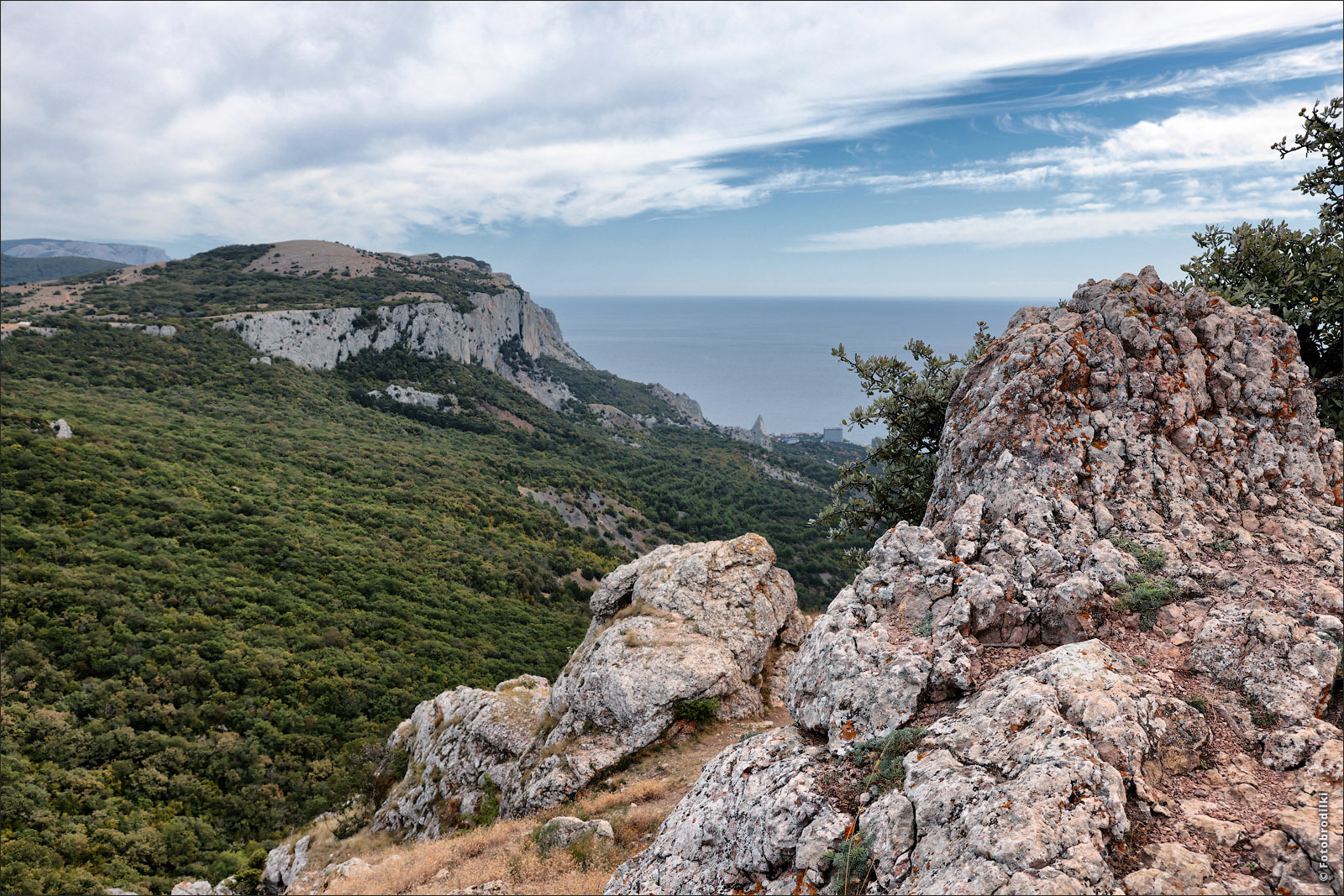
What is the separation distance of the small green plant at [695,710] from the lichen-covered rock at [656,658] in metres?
0.07

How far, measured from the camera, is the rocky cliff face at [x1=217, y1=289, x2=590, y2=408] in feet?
277

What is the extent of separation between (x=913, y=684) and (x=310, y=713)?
28283mm

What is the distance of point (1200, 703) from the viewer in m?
5.05

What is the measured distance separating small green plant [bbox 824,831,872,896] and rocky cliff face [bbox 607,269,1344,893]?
0.04 metres

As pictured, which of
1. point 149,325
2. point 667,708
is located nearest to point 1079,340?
point 667,708

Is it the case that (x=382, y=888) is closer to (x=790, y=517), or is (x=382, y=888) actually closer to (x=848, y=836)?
(x=848, y=836)

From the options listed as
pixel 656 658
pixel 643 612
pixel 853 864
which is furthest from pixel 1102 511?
Answer: pixel 643 612

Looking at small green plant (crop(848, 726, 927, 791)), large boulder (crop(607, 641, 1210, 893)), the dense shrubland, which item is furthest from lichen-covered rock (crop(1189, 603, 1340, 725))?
the dense shrubland

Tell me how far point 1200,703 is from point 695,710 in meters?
9.17

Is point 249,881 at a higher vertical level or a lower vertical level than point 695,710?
lower

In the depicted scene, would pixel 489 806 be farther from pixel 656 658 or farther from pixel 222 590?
pixel 222 590

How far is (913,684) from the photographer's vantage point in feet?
20.0

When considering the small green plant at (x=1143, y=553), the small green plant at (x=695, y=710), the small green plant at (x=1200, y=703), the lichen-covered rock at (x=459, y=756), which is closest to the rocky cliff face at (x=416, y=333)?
the lichen-covered rock at (x=459, y=756)

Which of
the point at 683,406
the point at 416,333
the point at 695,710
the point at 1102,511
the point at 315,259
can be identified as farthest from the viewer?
the point at 683,406
